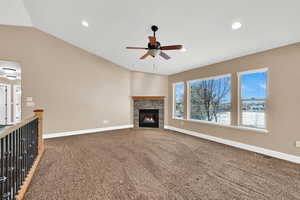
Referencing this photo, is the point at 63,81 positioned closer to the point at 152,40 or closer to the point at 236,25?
the point at 152,40

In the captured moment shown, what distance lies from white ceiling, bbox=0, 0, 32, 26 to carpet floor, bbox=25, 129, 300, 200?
3.88m

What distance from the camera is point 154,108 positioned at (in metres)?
5.97

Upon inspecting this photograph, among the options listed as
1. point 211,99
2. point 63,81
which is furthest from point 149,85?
point 63,81

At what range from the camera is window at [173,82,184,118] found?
17.6 feet

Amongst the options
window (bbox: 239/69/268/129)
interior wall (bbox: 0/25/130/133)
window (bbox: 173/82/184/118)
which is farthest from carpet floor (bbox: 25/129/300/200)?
window (bbox: 173/82/184/118)

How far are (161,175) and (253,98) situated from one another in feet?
9.90

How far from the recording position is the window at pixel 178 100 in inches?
211

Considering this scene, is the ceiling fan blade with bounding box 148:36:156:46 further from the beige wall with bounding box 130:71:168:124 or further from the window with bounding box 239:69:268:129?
the beige wall with bounding box 130:71:168:124

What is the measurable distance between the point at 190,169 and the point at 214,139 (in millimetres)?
2137

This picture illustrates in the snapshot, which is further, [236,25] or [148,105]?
[148,105]

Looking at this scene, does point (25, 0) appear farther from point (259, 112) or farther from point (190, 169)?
point (259, 112)

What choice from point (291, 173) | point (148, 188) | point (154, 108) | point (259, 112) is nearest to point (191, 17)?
point (259, 112)

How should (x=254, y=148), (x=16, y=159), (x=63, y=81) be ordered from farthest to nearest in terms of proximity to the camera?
(x=63, y=81)
(x=254, y=148)
(x=16, y=159)

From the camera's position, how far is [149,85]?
5922 millimetres
